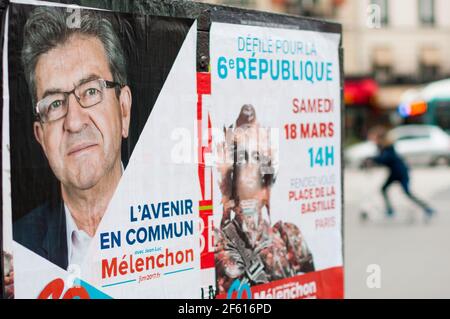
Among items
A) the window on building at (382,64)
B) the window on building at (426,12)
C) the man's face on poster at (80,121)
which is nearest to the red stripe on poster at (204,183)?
the man's face on poster at (80,121)

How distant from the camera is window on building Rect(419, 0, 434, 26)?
4888 centimetres

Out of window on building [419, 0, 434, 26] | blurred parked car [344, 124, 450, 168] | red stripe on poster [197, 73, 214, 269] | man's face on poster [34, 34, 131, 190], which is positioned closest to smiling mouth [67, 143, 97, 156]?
man's face on poster [34, 34, 131, 190]

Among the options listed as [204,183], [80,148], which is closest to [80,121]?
[80,148]

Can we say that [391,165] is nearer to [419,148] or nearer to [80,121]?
[80,121]

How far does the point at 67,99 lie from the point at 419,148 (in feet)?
98.5

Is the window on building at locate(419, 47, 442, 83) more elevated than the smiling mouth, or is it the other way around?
the window on building at locate(419, 47, 442, 83)

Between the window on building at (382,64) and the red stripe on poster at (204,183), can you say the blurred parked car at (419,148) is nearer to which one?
the window on building at (382,64)

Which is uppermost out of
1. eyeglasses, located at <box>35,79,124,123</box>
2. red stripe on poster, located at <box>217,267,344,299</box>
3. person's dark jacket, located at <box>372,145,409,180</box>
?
eyeglasses, located at <box>35,79,124,123</box>

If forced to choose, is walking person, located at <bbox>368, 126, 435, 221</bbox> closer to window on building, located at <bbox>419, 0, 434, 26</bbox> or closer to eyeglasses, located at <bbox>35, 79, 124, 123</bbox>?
eyeglasses, located at <bbox>35, 79, 124, 123</bbox>

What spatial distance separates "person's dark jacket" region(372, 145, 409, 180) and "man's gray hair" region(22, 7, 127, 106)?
→ 10.9 m

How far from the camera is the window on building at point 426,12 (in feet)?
160

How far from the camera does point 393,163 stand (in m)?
14.5
